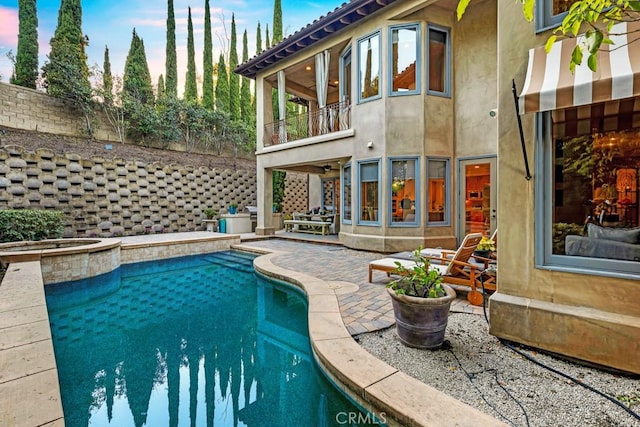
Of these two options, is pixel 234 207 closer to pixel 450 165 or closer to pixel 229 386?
pixel 450 165

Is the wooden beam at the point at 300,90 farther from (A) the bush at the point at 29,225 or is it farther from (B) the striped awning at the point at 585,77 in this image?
(B) the striped awning at the point at 585,77

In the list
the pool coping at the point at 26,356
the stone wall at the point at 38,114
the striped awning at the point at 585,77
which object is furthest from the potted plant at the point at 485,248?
the stone wall at the point at 38,114

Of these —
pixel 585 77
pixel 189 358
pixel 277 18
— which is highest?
pixel 277 18

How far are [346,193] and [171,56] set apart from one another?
748 inches

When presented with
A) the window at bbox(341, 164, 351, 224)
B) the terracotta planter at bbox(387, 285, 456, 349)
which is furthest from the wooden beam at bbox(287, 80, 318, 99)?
the terracotta planter at bbox(387, 285, 456, 349)

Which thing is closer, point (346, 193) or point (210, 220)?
point (346, 193)

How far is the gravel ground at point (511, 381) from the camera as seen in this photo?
7.30 ft

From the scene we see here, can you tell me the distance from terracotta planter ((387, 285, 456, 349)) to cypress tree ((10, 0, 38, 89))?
1679 centimetres

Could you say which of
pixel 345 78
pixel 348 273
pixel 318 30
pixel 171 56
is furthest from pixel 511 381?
pixel 171 56

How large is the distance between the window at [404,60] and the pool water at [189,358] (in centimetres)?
657

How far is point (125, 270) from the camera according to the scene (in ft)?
27.2

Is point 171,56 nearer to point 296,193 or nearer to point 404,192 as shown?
point 296,193

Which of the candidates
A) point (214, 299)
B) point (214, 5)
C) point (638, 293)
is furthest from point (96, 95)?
point (214, 5)

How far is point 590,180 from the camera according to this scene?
3.33 m
